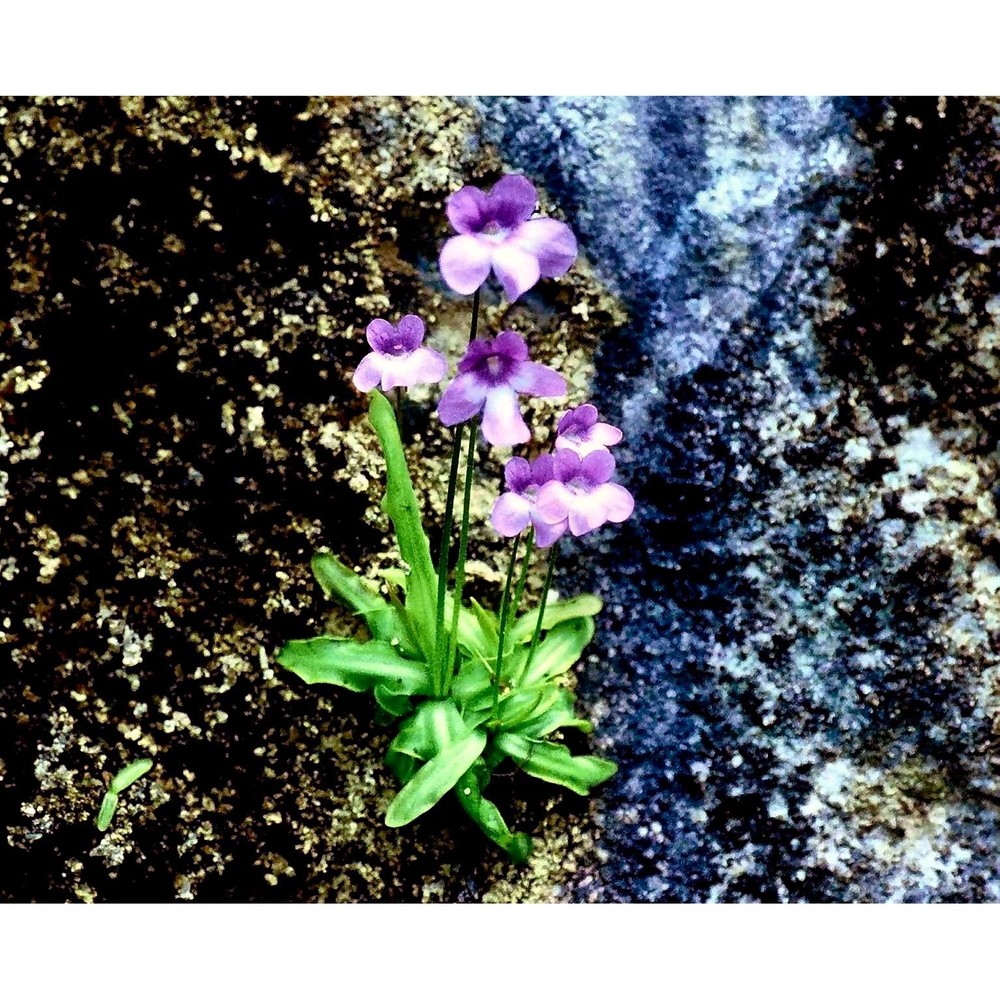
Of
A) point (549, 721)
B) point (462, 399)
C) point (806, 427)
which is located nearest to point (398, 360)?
point (462, 399)

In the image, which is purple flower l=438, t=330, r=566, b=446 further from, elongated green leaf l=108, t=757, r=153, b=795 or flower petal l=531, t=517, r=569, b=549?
elongated green leaf l=108, t=757, r=153, b=795

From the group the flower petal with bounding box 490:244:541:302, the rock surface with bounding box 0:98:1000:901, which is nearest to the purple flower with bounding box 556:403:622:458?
the flower petal with bounding box 490:244:541:302

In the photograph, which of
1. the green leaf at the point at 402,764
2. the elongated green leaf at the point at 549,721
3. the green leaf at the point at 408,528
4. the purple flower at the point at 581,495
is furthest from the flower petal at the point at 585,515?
the green leaf at the point at 402,764

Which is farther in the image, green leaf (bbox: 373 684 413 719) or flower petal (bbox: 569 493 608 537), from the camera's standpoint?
green leaf (bbox: 373 684 413 719)

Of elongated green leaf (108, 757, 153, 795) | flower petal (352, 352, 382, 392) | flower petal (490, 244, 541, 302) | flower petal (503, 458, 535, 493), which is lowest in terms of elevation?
elongated green leaf (108, 757, 153, 795)

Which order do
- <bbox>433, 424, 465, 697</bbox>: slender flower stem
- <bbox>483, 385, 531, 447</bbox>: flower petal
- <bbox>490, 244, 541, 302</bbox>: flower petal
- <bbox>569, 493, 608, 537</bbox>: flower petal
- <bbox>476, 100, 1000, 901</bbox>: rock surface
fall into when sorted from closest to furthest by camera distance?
<bbox>490, 244, 541, 302</bbox>: flower petal < <bbox>483, 385, 531, 447</bbox>: flower petal < <bbox>569, 493, 608, 537</bbox>: flower petal < <bbox>433, 424, 465, 697</bbox>: slender flower stem < <bbox>476, 100, 1000, 901</bbox>: rock surface

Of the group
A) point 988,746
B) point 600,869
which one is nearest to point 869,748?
point 988,746

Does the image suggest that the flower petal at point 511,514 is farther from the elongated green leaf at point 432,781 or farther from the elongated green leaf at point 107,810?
the elongated green leaf at point 107,810
